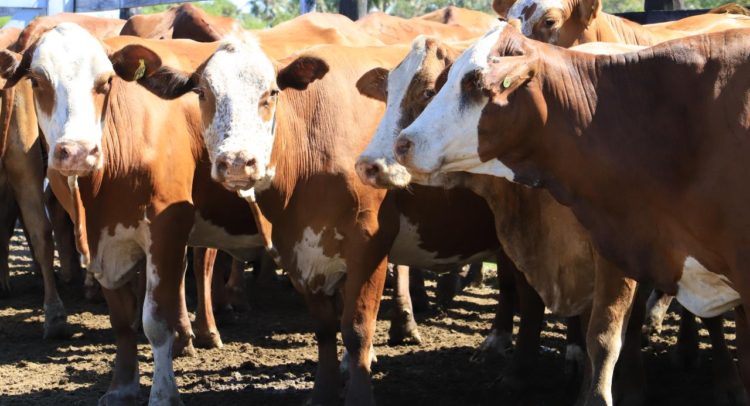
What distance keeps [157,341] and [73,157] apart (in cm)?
116

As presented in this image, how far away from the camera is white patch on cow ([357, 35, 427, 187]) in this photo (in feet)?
17.6

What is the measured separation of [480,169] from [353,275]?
1.61 m

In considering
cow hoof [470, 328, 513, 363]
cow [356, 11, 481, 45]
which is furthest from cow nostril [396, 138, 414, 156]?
cow [356, 11, 481, 45]

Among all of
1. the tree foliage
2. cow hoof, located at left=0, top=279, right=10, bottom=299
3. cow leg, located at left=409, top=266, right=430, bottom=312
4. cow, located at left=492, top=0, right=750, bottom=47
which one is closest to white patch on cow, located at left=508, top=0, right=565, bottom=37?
cow, located at left=492, top=0, right=750, bottom=47

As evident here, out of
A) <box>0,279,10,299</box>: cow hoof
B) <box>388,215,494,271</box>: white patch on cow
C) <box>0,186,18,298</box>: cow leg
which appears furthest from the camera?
<box>0,279,10,299</box>: cow hoof

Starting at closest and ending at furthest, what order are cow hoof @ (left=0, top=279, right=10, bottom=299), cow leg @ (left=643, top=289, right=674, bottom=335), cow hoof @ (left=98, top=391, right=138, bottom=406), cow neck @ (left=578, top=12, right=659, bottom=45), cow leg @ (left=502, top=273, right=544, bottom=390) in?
cow hoof @ (left=98, top=391, right=138, bottom=406) < cow leg @ (left=502, top=273, right=544, bottom=390) < cow neck @ (left=578, top=12, right=659, bottom=45) < cow leg @ (left=643, top=289, right=674, bottom=335) < cow hoof @ (left=0, top=279, right=10, bottom=299)

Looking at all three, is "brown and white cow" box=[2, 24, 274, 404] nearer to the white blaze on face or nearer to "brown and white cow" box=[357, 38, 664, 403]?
"brown and white cow" box=[357, 38, 664, 403]

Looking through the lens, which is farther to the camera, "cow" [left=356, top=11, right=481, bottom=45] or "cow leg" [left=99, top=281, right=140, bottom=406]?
"cow" [left=356, top=11, right=481, bottom=45]

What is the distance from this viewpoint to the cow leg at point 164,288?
6.16 m

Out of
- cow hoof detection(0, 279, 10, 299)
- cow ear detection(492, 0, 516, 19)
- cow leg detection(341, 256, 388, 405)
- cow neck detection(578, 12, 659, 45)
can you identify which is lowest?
cow hoof detection(0, 279, 10, 299)

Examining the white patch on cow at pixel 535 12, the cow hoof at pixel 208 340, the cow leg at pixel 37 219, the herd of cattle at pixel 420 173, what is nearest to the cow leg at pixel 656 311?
the herd of cattle at pixel 420 173

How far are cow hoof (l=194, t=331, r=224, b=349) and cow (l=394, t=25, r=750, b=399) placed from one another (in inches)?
147

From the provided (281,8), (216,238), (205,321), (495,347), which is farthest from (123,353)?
(281,8)

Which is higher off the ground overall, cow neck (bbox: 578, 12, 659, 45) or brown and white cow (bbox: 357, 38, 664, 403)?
cow neck (bbox: 578, 12, 659, 45)
